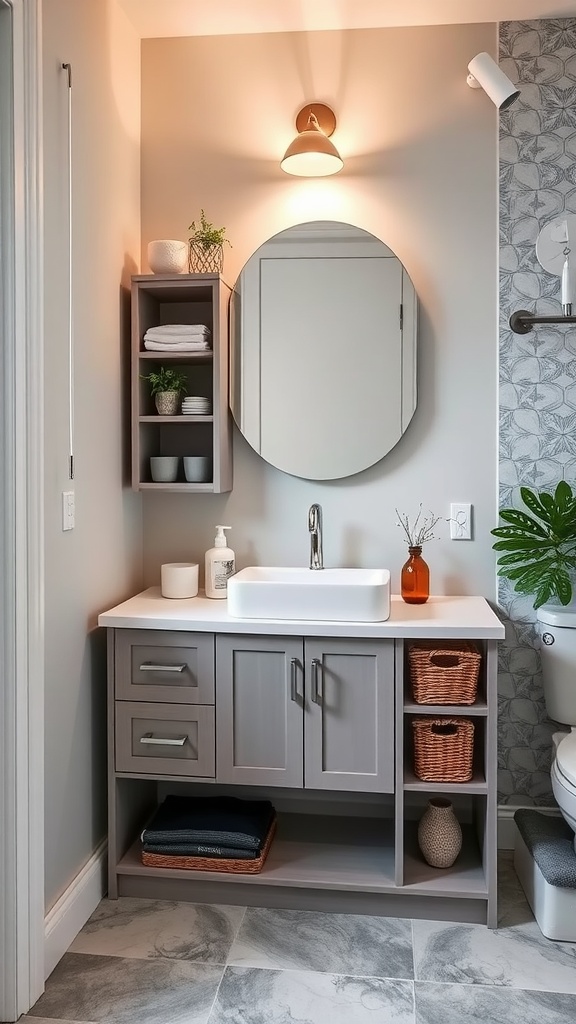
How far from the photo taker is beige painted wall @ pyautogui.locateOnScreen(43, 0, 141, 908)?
2051 mm

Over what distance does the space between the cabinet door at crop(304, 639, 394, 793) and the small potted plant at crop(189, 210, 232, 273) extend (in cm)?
Answer: 122

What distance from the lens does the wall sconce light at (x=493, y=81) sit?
2.36m

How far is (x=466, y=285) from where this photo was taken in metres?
2.63

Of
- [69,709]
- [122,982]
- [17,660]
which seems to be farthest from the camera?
[69,709]

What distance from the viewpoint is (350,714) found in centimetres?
225

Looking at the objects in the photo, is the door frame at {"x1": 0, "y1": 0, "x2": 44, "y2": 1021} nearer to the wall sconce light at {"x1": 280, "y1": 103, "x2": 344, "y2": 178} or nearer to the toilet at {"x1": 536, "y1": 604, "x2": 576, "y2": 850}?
the wall sconce light at {"x1": 280, "y1": 103, "x2": 344, "y2": 178}

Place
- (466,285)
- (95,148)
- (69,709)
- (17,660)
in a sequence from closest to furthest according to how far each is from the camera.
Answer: (17,660), (69,709), (95,148), (466,285)

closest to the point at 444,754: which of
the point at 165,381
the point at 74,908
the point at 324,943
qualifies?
the point at 324,943

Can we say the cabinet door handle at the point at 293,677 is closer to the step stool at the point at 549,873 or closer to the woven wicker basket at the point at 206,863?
the woven wicker basket at the point at 206,863

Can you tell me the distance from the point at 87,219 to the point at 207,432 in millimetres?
760

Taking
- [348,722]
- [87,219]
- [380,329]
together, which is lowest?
[348,722]

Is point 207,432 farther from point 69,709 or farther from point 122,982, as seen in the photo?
point 122,982

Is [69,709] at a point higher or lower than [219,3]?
lower

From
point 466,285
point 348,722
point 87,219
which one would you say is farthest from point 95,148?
point 348,722
